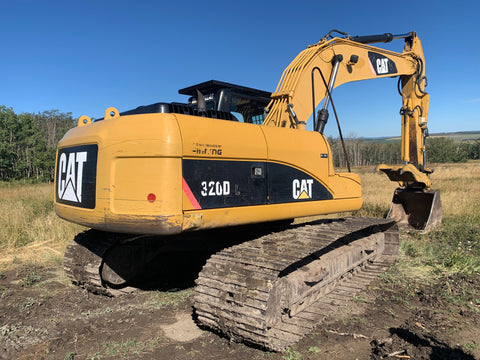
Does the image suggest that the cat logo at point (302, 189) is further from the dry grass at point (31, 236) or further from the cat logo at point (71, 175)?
the dry grass at point (31, 236)

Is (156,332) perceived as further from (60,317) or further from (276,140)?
(276,140)

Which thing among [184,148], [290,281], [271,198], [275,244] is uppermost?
[184,148]

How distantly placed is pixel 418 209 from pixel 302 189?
5480 millimetres

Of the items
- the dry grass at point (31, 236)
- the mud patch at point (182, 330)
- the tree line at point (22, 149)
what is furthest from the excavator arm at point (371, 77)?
the tree line at point (22, 149)

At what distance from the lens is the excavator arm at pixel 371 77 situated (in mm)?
4750

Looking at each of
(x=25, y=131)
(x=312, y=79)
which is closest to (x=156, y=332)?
(x=312, y=79)

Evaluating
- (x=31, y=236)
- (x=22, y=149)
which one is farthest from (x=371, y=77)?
(x=22, y=149)

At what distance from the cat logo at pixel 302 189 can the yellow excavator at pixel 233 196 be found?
0.7 inches

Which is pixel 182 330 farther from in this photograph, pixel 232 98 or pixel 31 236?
pixel 31 236

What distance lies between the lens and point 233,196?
127 inches

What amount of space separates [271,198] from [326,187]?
3.04ft

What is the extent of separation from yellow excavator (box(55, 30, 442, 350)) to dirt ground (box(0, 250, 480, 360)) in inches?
7.6

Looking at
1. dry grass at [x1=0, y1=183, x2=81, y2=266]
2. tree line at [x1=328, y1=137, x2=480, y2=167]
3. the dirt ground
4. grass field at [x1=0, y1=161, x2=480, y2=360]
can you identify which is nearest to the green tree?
dry grass at [x1=0, y1=183, x2=81, y2=266]

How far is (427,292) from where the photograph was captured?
15.0 ft
